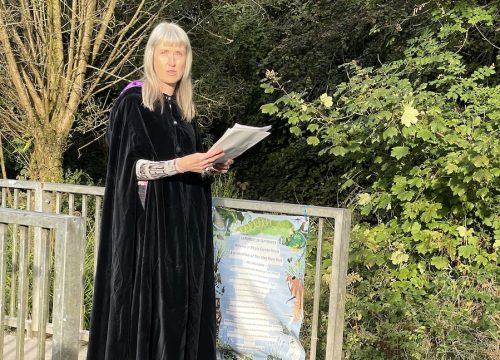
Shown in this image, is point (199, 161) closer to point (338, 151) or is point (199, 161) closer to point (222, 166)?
point (222, 166)

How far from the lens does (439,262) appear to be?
5094 mm

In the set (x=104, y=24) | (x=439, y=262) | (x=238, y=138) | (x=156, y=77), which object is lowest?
(x=439, y=262)

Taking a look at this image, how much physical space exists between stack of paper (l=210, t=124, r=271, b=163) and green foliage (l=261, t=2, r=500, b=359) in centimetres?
240

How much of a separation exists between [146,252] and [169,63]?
846mm

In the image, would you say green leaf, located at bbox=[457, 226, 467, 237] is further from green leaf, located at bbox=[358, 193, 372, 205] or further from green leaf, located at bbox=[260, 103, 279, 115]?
green leaf, located at bbox=[260, 103, 279, 115]

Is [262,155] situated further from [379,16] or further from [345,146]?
[345,146]

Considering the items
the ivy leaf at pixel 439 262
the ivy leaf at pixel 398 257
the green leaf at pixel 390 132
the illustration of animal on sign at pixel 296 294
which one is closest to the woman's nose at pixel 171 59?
the illustration of animal on sign at pixel 296 294

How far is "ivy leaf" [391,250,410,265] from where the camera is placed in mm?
5098

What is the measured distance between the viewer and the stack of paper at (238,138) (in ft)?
7.77

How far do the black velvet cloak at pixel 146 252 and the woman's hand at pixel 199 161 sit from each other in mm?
228

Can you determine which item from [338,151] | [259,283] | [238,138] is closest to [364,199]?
[338,151]

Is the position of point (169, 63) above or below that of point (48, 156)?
above

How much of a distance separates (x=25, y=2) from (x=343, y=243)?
428 cm

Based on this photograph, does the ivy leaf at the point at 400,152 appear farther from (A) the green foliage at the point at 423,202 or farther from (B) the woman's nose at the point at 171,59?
(B) the woman's nose at the point at 171,59
